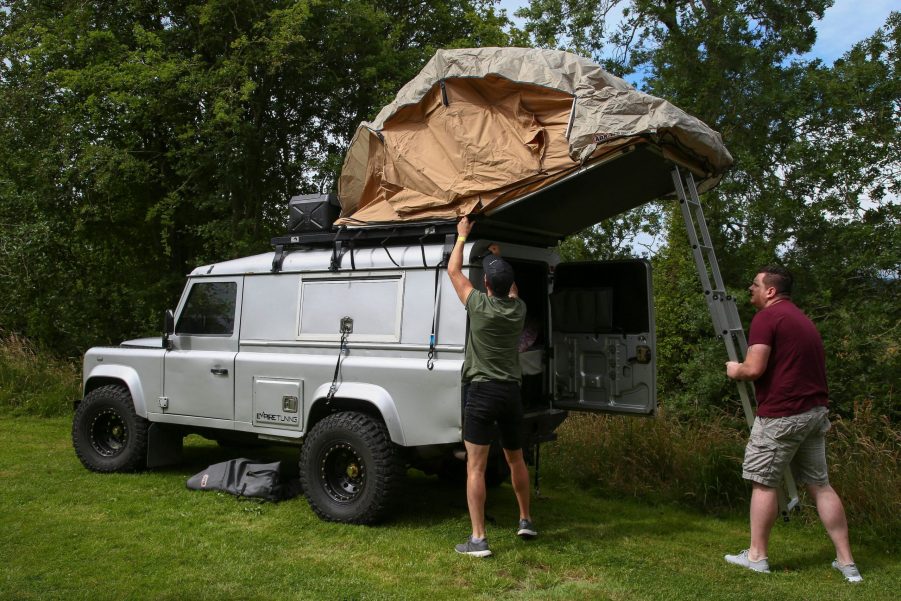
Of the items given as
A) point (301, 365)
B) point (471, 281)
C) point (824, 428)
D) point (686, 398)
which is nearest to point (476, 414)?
point (471, 281)

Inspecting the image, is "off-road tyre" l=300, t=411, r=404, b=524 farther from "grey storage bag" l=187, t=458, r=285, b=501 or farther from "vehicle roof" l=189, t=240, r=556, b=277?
"vehicle roof" l=189, t=240, r=556, b=277

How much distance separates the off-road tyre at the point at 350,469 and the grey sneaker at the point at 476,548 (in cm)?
71

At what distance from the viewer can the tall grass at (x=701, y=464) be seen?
5.69 m

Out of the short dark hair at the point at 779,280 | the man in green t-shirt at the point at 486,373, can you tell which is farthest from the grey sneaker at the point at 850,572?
the man in green t-shirt at the point at 486,373

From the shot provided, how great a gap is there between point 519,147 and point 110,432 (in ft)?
16.9

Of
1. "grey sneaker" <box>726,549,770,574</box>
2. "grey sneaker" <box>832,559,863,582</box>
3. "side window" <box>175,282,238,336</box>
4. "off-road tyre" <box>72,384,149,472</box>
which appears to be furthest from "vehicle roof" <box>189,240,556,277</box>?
"grey sneaker" <box>832,559,863,582</box>

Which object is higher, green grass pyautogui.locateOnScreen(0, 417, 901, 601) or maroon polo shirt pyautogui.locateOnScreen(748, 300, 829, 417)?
maroon polo shirt pyautogui.locateOnScreen(748, 300, 829, 417)

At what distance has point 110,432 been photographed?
7.62 m

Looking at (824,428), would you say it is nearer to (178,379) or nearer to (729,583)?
(729,583)

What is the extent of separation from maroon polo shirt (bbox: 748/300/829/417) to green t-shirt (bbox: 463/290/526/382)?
158cm

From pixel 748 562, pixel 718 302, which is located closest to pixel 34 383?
pixel 718 302

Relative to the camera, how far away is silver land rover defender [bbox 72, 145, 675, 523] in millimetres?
5434

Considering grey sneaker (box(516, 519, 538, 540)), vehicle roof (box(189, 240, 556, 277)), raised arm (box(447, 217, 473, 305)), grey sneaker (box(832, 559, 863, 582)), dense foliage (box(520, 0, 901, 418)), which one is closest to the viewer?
grey sneaker (box(832, 559, 863, 582))

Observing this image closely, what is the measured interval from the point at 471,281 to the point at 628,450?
2886 millimetres
